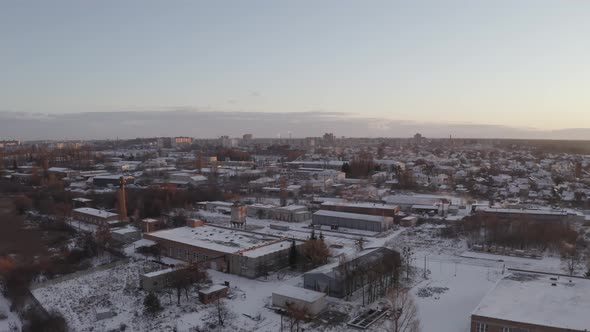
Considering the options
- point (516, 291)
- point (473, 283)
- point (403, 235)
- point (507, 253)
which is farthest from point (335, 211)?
point (516, 291)

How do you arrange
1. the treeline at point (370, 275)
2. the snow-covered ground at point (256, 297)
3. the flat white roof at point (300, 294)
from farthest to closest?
the treeline at point (370, 275), the flat white roof at point (300, 294), the snow-covered ground at point (256, 297)

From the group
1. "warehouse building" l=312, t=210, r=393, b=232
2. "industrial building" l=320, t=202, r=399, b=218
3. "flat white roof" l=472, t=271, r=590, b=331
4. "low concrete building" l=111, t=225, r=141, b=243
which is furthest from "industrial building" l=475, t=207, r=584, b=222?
"low concrete building" l=111, t=225, r=141, b=243

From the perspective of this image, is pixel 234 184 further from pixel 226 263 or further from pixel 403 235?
pixel 226 263

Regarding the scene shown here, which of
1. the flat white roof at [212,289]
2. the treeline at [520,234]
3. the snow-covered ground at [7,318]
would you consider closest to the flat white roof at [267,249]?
the flat white roof at [212,289]

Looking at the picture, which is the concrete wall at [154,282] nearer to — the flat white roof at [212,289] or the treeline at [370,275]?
the flat white roof at [212,289]

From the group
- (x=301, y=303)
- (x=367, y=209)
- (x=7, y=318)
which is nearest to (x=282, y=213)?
(x=367, y=209)

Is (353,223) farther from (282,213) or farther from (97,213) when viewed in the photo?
(97,213)
